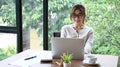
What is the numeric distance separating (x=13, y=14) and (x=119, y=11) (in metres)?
1.77

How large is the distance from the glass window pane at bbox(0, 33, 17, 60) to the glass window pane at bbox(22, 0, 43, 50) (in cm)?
19

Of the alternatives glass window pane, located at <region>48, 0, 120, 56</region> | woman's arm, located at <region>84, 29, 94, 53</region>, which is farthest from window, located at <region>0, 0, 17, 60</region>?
woman's arm, located at <region>84, 29, 94, 53</region>

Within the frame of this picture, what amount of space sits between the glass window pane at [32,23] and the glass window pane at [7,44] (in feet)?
0.63

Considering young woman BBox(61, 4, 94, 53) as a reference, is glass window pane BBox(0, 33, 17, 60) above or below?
below

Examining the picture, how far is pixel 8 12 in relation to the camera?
3.81 m

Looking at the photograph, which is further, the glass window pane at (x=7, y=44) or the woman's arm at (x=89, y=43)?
the glass window pane at (x=7, y=44)

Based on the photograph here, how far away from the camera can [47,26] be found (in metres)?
3.79

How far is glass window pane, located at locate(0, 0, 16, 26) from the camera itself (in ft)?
12.4

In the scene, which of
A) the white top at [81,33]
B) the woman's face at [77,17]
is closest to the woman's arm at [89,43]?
the white top at [81,33]

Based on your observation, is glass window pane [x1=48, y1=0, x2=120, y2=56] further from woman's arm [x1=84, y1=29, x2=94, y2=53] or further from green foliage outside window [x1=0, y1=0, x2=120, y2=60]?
woman's arm [x1=84, y1=29, x2=94, y2=53]

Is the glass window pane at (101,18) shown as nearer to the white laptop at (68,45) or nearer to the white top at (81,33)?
the white top at (81,33)

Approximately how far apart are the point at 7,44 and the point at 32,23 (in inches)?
23.2

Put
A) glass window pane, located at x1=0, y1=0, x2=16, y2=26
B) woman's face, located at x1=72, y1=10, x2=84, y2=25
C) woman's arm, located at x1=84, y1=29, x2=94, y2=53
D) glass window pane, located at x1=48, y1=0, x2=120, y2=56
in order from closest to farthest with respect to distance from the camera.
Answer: woman's arm, located at x1=84, y1=29, x2=94, y2=53
woman's face, located at x1=72, y1=10, x2=84, y2=25
glass window pane, located at x1=48, y1=0, x2=120, y2=56
glass window pane, located at x1=0, y1=0, x2=16, y2=26

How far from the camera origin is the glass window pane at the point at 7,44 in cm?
388
